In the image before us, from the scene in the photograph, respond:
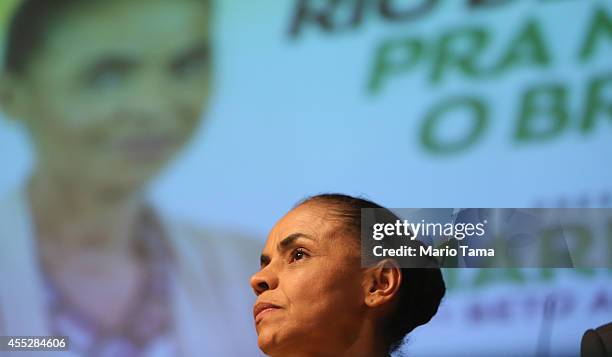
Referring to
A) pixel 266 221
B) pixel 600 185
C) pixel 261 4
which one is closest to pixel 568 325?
pixel 600 185

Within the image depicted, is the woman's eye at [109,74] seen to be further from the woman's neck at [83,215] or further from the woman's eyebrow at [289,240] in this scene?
the woman's eyebrow at [289,240]

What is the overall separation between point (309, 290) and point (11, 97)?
128cm

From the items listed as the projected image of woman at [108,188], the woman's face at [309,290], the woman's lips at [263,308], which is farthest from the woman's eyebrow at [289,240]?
the projected image of woman at [108,188]

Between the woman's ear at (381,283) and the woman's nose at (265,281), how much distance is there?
0.19 metres

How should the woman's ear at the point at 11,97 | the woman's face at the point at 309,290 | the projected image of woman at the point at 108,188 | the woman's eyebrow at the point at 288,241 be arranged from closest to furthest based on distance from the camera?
1. the woman's face at the point at 309,290
2. the woman's eyebrow at the point at 288,241
3. the projected image of woman at the point at 108,188
4. the woman's ear at the point at 11,97

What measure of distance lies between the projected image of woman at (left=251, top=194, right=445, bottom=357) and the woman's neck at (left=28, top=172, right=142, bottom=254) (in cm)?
76

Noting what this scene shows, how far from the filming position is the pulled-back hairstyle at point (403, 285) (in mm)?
2291

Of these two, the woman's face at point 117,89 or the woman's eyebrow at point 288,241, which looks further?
the woman's face at point 117,89

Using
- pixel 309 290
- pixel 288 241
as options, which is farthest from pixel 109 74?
pixel 309 290

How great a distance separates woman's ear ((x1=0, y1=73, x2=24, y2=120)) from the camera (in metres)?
3.08

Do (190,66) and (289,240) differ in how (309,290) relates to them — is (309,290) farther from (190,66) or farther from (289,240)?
(190,66)

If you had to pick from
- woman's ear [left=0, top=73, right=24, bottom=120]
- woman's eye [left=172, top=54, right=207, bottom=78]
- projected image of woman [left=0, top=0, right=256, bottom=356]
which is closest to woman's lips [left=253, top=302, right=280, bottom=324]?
projected image of woman [left=0, top=0, right=256, bottom=356]

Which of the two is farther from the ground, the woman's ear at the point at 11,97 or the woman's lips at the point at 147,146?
the woman's ear at the point at 11,97

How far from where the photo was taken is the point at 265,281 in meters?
2.27
